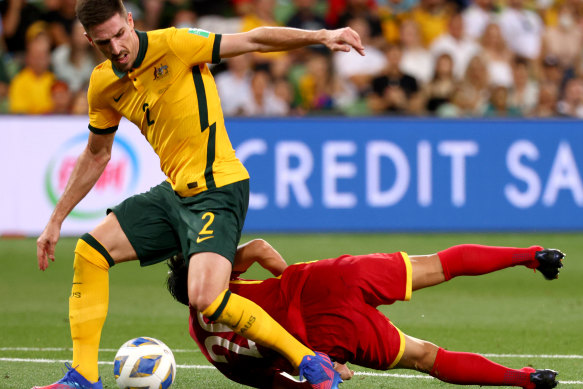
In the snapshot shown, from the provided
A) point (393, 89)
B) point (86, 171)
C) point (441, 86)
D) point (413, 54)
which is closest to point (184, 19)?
point (393, 89)

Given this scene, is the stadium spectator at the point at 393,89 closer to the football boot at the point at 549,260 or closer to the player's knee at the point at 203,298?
the football boot at the point at 549,260

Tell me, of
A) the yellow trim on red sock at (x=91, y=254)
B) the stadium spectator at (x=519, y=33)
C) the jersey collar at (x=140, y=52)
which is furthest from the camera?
the stadium spectator at (x=519, y=33)

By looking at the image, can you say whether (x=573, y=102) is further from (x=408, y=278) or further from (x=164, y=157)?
(x=164, y=157)

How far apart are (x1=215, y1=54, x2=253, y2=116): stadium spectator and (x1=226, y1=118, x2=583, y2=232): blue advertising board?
1004mm

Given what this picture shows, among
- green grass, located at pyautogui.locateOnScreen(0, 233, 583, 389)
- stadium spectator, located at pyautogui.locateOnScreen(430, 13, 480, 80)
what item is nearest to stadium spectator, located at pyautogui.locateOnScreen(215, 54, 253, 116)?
green grass, located at pyautogui.locateOnScreen(0, 233, 583, 389)

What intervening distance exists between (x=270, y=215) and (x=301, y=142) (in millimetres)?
952

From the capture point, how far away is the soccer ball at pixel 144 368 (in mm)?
5023

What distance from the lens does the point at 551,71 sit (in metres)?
14.7

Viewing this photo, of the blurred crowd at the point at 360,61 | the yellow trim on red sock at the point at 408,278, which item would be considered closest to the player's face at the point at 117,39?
the yellow trim on red sock at the point at 408,278

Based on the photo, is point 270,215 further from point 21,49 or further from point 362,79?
point 21,49

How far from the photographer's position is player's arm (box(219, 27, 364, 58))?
201 inches

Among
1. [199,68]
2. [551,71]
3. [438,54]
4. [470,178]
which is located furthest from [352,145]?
[199,68]

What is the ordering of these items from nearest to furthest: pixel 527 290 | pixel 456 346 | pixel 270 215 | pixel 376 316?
pixel 376 316 < pixel 456 346 < pixel 527 290 < pixel 270 215

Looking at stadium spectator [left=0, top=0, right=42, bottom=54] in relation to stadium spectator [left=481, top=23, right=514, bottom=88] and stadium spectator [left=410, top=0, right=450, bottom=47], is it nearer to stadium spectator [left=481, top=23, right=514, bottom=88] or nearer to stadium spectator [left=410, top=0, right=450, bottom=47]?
stadium spectator [left=410, top=0, right=450, bottom=47]
